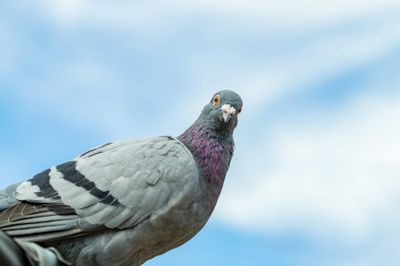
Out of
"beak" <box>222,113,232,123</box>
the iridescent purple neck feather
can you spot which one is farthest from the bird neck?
"beak" <box>222,113,232,123</box>

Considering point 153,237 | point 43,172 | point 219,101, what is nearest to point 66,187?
point 43,172

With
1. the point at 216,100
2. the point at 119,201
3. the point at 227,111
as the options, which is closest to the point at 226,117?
the point at 227,111

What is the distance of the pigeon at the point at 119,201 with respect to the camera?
3.51 m

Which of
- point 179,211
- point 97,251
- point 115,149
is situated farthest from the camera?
point 115,149

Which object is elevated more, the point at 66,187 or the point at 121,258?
the point at 66,187

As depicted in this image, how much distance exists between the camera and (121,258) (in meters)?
3.56

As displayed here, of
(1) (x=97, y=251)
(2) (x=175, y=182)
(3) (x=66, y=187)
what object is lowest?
(1) (x=97, y=251)

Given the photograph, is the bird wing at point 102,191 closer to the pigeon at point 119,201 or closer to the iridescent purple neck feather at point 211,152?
the pigeon at point 119,201

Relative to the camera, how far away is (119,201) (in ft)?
11.8

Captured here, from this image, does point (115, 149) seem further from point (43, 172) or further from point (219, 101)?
point (219, 101)

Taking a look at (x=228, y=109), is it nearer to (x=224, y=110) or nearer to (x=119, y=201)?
(x=224, y=110)

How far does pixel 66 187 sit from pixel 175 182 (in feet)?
1.97

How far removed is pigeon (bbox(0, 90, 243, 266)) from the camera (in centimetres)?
351

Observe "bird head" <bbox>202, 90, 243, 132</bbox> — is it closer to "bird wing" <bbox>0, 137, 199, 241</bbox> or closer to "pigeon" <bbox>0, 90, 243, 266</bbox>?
"pigeon" <bbox>0, 90, 243, 266</bbox>
